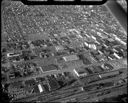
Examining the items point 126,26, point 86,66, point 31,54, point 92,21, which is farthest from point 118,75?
point 126,26

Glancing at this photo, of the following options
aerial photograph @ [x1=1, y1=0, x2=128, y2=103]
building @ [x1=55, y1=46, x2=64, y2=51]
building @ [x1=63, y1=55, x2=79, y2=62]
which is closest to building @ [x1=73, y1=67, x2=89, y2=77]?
aerial photograph @ [x1=1, y1=0, x2=128, y2=103]

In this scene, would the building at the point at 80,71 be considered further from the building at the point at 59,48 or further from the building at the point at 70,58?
the building at the point at 59,48

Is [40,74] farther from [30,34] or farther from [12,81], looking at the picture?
[30,34]

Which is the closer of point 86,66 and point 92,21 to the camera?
point 86,66

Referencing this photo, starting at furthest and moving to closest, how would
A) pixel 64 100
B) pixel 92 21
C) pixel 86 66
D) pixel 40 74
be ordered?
pixel 92 21
pixel 86 66
pixel 40 74
pixel 64 100

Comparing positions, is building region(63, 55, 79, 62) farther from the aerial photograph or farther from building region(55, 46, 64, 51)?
building region(55, 46, 64, 51)

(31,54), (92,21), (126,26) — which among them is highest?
(126,26)

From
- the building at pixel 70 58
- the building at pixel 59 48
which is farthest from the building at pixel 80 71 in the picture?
the building at pixel 59 48

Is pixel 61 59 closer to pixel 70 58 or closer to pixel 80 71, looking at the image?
pixel 70 58
